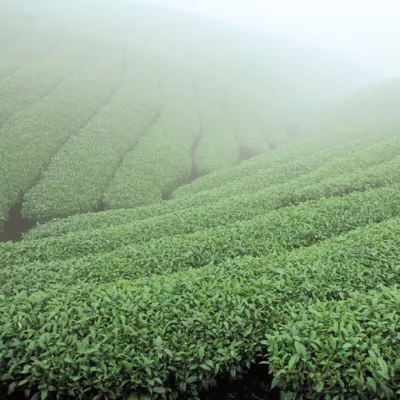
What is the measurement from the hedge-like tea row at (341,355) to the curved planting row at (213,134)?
42.6m

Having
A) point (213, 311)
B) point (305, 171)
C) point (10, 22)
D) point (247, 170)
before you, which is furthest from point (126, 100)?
point (213, 311)

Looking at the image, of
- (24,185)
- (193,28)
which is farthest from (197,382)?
(193,28)

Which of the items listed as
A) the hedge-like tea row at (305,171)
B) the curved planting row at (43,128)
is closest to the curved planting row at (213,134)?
the hedge-like tea row at (305,171)

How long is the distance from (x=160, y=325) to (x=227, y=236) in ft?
30.6

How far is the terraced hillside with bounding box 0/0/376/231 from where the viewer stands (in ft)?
132

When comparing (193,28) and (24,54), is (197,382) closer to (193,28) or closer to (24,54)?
(24,54)

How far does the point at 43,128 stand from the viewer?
155ft

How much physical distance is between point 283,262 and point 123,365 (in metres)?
8.13

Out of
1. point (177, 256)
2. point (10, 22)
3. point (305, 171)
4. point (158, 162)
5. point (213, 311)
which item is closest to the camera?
point (213, 311)

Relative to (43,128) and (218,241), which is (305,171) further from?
(43,128)

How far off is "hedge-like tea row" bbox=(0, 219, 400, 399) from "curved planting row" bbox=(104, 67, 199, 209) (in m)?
26.8

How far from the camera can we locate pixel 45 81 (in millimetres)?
64625

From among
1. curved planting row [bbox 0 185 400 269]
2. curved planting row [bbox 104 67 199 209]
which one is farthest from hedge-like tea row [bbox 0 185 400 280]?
curved planting row [bbox 104 67 199 209]

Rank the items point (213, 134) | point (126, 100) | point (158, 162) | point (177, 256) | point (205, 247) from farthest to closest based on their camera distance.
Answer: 1. point (213, 134)
2. point (126, 100)
3. point (158, 162)
4. point (205, 247)
5. point (177, 256)
